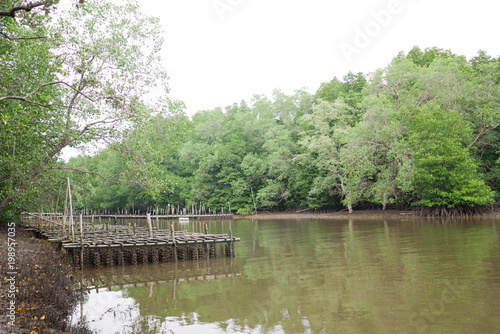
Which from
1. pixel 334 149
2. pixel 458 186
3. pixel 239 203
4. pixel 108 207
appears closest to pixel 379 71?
pixel 334 149

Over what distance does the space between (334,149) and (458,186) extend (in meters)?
14.3

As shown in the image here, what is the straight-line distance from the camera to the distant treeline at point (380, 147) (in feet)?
62.6

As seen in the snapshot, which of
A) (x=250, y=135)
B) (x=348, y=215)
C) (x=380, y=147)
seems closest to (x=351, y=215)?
(x=348, y=215)

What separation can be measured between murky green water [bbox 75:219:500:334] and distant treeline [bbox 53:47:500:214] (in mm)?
5242

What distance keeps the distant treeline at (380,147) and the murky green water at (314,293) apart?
5.24m

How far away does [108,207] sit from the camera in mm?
74938

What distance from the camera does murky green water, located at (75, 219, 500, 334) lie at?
25.3 ft

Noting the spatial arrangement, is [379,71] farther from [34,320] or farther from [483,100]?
[34,320]

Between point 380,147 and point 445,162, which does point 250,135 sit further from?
point 445,162

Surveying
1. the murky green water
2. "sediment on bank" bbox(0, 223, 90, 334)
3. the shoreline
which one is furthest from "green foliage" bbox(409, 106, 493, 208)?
"sediment on bank" bbox(0, 223, 90, 334)

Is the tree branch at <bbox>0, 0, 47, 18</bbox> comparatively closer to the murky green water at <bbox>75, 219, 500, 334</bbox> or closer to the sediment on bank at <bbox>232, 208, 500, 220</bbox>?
the murky green water at <bbox>75, 219, 500, 334</bbox>

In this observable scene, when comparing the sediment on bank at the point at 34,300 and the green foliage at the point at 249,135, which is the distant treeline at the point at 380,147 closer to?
the green foliage at the point at 249,135

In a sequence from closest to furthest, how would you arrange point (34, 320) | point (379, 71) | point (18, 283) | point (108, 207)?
point (34, 320)
point (18, 283)
point (379, 71)
point (108, 207)

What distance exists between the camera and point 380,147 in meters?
35.3
